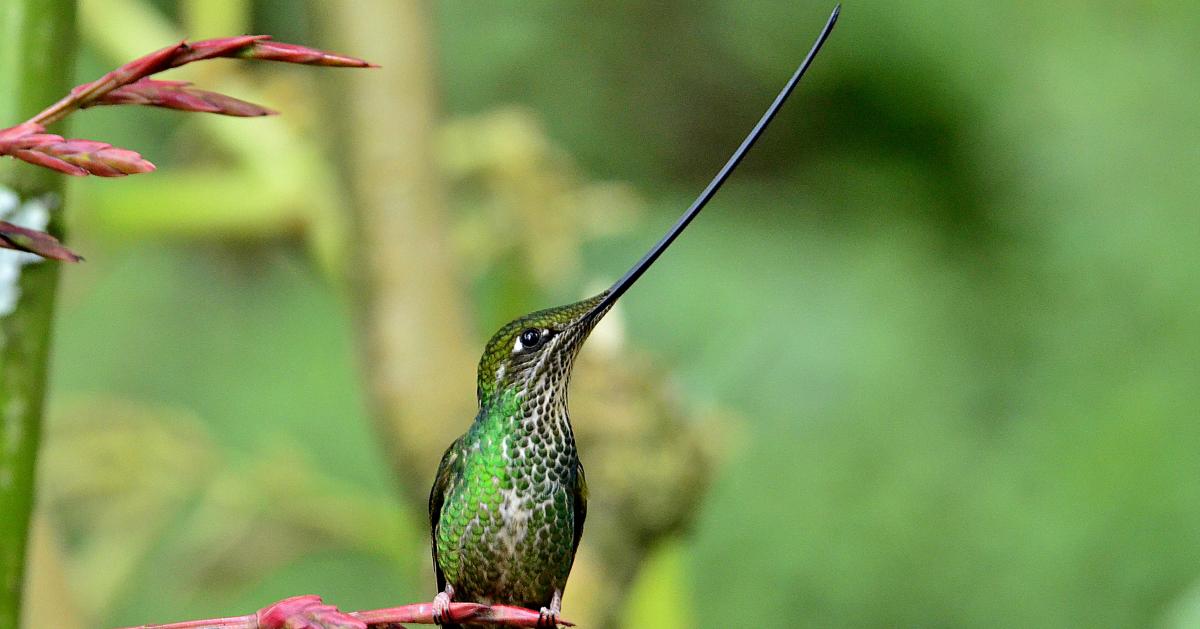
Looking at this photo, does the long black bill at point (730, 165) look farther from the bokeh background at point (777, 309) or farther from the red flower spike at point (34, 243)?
the bokeh background at point (777, 309)

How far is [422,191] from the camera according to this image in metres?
0.71

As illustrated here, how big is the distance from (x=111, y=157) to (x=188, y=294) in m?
1.20

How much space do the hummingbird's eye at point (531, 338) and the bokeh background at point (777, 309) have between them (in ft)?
2.63

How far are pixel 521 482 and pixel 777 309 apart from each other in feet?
3.22

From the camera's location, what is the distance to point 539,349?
0.68ft

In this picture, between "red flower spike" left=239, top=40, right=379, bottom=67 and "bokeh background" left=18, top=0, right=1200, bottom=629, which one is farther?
"bokeh background" left=18, top=0, right=1200, bottom=629

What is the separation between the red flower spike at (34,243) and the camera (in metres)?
0.16

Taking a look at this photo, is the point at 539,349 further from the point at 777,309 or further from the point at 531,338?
the point at 777,309

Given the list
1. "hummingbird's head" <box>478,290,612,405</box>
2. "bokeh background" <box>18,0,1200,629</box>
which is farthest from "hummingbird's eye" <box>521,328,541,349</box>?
"bokeh background" <box>18,0,1200,629</box>

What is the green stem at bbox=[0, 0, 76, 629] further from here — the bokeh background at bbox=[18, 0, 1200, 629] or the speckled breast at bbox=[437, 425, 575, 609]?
the bokeh background at bbox=[18, 0, 1200, 629]

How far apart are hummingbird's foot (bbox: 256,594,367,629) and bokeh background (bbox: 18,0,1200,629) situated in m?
0.85

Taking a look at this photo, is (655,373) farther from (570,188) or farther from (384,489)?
(384,489)

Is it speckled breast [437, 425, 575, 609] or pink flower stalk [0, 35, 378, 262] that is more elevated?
pink flower stalk [0, 35, 378, 262]

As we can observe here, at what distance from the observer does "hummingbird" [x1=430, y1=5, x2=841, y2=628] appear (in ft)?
0.68
